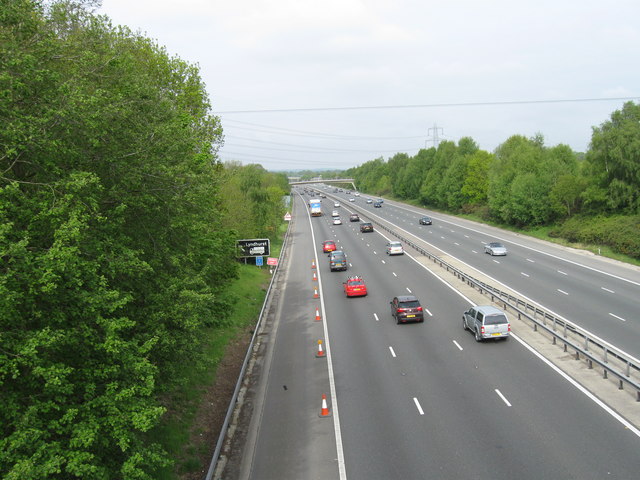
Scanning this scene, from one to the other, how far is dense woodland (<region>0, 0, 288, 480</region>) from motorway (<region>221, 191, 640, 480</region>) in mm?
4259

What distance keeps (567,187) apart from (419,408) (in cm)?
5182

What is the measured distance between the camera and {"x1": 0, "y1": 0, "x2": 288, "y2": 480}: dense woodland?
8.85 metres

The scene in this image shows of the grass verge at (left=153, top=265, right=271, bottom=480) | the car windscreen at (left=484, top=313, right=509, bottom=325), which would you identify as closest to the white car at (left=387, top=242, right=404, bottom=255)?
the grass verge at (left=153, top=265, right=271, bottom=480)

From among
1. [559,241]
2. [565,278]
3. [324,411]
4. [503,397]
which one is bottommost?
[324,411]

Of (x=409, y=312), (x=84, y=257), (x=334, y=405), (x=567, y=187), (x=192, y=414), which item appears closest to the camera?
(x=84, y=257)

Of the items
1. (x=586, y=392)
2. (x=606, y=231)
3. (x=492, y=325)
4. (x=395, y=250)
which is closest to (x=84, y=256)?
(x=586, y=392)

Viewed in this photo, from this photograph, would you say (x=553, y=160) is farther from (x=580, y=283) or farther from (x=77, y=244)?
(x=77, y=244)

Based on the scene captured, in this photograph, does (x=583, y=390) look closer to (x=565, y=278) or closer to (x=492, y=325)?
(x=492, y=325)

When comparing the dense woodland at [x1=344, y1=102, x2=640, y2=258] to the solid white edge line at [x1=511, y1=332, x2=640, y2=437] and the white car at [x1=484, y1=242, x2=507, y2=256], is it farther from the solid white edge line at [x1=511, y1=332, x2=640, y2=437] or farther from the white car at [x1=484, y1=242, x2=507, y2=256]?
the solid white edge line at [x1=511, y1=332, x2=640, y2=437]

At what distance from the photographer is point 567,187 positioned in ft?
194

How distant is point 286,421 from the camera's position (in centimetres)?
1611

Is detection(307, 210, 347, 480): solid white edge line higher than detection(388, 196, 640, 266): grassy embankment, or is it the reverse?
detection(388, 196, 640, 266): grassy embankment

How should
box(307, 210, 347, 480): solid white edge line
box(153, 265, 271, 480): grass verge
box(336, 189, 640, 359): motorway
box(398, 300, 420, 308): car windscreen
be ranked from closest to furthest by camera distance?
box(307, 210, 347, 480): solid white edge line
box(153, 265, 271, 480): grass verge
box(336, 189, 640, 359): motorway
box(398, 300, 420, 308): car windscreen

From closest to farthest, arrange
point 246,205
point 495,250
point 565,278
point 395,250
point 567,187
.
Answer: point 565,278
point 246,205
point 495,250
point 395,250
point 567,187
